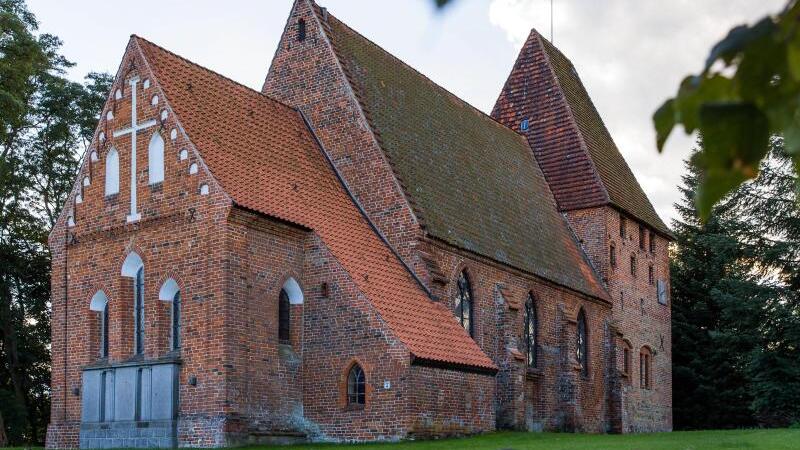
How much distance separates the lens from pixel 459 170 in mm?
26344

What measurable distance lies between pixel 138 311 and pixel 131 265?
2.97 ft

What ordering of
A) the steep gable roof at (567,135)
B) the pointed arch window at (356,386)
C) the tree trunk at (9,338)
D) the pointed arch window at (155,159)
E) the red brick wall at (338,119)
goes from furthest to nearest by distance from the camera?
the tree trunk at (9,338)
the steep gable roof at (567,135)
the red brick wall at (338,119)
the pointed arch window at (155,159)
the pointed arch window at (356,386)

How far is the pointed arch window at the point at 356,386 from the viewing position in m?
20.0

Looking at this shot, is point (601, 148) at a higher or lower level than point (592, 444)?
higher

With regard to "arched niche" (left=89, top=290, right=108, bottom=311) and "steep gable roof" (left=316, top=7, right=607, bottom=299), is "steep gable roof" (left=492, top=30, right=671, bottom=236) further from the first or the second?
"arched niche" (left=89, top=290, right=108, bottom=311)

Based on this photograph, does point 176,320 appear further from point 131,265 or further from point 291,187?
point 291,187

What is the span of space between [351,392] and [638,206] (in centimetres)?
1609

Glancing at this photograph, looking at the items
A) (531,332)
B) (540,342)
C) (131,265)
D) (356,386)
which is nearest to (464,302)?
(531,332)

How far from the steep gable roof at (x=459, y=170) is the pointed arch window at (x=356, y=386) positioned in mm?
3673

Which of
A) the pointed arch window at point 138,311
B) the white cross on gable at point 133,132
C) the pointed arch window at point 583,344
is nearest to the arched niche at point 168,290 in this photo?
the pointed arch window at point 138,311

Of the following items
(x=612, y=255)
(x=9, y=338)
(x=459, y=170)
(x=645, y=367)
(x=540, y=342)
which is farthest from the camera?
(x=9, y=338)

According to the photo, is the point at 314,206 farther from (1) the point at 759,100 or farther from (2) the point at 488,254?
(1) the point at 759,100

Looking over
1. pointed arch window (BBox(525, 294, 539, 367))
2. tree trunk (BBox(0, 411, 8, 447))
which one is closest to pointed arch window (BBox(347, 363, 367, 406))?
pointed arch window (BBox(525, 294, 539, 367))

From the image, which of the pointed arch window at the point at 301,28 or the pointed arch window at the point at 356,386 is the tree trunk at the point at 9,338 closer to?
the pointed arch window at the point at 301,28
